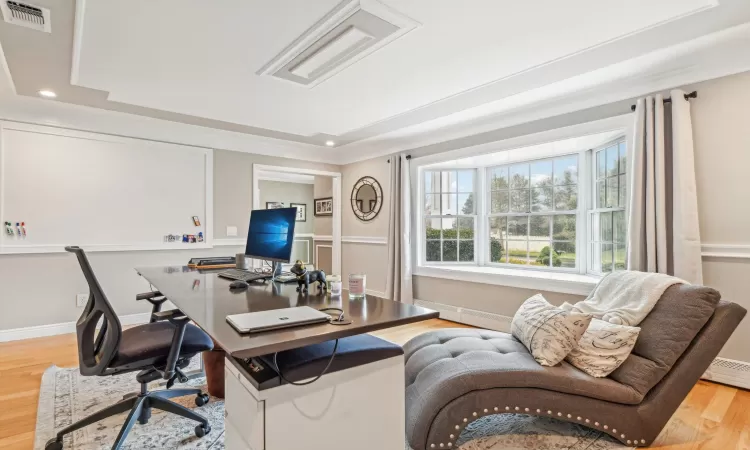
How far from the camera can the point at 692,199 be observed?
8.52 feet

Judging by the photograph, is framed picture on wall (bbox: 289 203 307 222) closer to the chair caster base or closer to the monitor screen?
the monitor screen

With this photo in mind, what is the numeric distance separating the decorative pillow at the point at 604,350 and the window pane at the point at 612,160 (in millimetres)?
2009

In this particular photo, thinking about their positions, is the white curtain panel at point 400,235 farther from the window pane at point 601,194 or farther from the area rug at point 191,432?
the area rug at point 191,432

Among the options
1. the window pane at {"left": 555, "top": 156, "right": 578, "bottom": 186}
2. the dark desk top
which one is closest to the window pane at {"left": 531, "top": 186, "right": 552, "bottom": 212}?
the window pane at {"left": 555, "top": 156, "right": 578, "bottom": 186}

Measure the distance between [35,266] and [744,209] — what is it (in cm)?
591

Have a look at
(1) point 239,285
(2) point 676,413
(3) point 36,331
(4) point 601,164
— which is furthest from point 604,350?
(3) point 36,331

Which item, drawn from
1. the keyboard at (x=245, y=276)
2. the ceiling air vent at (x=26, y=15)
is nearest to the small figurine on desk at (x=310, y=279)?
the keyboard at (x=245, y=276)

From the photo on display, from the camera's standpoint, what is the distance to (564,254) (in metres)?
3.82

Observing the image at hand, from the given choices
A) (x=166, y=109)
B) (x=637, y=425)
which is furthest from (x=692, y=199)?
(x=166, y=109)

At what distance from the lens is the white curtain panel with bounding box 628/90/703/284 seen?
8.49ft

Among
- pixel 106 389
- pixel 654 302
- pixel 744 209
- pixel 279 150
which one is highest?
pixel 279 150

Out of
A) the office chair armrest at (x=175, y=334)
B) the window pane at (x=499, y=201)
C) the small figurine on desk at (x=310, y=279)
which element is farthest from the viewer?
the window pane at (x=499, y=201)

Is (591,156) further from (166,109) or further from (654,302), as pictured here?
(166,109)

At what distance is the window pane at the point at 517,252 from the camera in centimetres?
411
